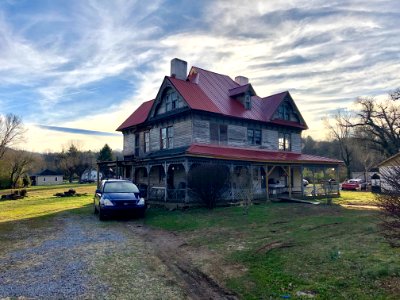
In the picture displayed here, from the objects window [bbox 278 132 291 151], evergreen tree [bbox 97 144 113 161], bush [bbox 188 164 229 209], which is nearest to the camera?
bush [bbox 188 164 229 209]

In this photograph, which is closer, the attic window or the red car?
the attic window

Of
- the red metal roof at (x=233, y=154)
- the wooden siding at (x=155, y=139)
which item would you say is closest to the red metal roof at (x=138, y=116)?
the wooden siding at (x=155, y=139)

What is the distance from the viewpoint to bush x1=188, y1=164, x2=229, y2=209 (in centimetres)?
1833

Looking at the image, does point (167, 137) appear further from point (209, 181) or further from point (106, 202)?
point (106, 202)

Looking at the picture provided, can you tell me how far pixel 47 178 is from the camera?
85.6m

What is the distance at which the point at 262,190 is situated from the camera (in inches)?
1023

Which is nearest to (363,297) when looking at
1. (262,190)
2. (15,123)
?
(262,190)

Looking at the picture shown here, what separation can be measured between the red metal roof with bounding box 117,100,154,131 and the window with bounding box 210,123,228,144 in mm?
7505

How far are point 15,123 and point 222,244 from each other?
227 feet

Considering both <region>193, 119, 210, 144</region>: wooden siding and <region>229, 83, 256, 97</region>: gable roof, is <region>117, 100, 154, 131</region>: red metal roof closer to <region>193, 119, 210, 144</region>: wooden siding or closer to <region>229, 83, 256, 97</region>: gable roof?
<region>193, 119, 210, 144</region>: wooden siding

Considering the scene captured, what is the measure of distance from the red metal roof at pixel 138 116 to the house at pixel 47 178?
61.0m

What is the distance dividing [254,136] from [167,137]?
283 inches

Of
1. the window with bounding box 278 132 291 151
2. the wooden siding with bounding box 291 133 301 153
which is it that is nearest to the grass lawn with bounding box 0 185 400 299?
the window with bounding box 278 132 291 151

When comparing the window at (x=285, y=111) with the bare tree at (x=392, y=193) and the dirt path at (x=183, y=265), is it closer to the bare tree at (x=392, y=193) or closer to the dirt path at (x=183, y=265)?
the dirt path at (x=183, y=265)
